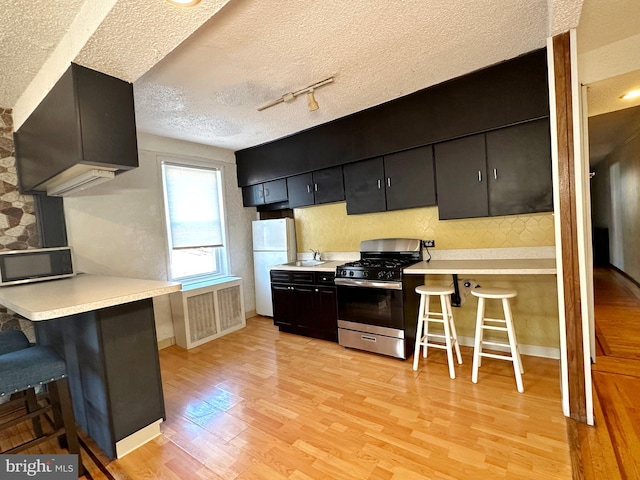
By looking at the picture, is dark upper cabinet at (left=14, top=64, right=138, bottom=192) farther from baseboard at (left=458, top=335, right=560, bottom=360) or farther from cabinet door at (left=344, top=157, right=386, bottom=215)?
baseboard at (left=458, top=335, right=560, bottom=360)

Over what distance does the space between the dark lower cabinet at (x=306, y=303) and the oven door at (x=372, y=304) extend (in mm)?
174

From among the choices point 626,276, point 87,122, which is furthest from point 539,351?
point 626,276

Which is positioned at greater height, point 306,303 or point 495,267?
point 495,267

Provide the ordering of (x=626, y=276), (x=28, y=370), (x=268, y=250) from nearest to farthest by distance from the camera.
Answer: (x=28, y=370) < (x=268, y=250) < (x=626, y=276)

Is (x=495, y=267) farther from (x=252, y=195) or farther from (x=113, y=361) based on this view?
(x=252, y=195)

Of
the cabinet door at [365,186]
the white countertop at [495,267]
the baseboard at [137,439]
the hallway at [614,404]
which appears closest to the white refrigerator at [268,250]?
the cabinet door at [365,186]

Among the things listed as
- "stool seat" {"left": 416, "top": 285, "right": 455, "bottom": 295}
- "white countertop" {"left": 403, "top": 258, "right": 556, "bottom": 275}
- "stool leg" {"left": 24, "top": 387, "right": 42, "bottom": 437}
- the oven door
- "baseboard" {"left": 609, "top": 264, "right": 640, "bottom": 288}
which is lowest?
"baseboard" {"left": 609, "top": 264, "right": 640, "bottom": 288}

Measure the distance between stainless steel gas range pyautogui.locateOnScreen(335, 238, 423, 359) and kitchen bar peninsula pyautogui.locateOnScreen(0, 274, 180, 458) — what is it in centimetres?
180

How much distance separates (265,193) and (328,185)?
1.12 meters

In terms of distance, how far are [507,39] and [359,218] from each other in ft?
7.21

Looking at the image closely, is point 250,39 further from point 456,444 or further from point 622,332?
point 622,332

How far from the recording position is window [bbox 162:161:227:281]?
12.5 feet

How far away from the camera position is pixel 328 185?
3639 millimetres

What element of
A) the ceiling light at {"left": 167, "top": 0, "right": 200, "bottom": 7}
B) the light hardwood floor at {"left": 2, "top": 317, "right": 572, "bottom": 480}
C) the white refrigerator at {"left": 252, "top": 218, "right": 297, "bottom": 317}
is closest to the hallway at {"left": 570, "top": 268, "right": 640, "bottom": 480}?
the light hardwood floor at {"left": 2, "top": 317, "right": 572, "bottom": 480}
